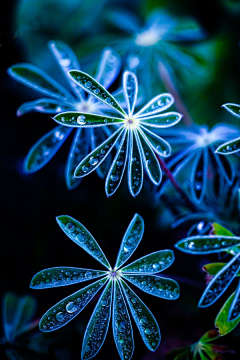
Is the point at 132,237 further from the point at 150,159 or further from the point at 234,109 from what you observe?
the point at 234,109

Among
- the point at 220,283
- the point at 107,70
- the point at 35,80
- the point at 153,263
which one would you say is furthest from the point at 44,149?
the point at 220,283

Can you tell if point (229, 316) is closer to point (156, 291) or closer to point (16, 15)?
Answer: point (156, 291)

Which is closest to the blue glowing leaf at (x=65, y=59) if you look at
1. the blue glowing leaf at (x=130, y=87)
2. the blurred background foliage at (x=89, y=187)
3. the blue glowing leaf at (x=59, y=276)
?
the blue glowing leaf at (x=130, y=87)

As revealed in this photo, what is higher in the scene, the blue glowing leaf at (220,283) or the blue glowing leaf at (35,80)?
the blue glowing leaf at (35,80)

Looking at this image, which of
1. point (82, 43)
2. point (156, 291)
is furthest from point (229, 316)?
point (82, 43)

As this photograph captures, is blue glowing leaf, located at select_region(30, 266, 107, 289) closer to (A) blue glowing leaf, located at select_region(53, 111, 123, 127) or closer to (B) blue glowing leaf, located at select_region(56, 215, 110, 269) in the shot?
(B) blue glowing leaf, located at select_region(56, 215, 110, 269)

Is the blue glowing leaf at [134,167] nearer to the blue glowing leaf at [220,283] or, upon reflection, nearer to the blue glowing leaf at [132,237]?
the blue glowing leaf at [132,237]
